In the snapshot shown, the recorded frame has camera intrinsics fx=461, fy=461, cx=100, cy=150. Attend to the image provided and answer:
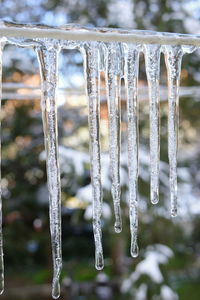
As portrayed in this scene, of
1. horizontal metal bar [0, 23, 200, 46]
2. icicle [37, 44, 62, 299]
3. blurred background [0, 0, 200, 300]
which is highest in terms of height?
horizontal metal bar [0, 23, 200, 46]

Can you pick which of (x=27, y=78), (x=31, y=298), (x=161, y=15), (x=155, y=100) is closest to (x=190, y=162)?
(x=161, y=15)

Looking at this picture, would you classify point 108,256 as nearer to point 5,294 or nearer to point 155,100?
point 5,294

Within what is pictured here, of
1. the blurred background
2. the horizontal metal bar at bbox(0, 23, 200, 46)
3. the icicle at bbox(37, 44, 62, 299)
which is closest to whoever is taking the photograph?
the horizontal metal bar at bbox(0, 23, 200, 46)

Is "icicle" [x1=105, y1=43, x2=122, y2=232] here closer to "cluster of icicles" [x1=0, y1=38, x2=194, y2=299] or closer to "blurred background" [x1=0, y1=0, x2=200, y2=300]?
"cluster of icicles" [x1=0, y1=38, x2=194, y2=299]

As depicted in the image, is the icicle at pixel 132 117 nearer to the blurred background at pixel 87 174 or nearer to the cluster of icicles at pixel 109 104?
the cluster of icicles at pixel 109 104

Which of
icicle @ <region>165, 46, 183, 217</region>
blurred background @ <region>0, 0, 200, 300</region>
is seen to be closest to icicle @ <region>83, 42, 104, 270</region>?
icicle @ <region>165, 46, 183, 217</region>

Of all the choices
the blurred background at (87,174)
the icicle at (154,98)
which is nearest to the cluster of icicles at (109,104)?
the icicle at (154,98)
